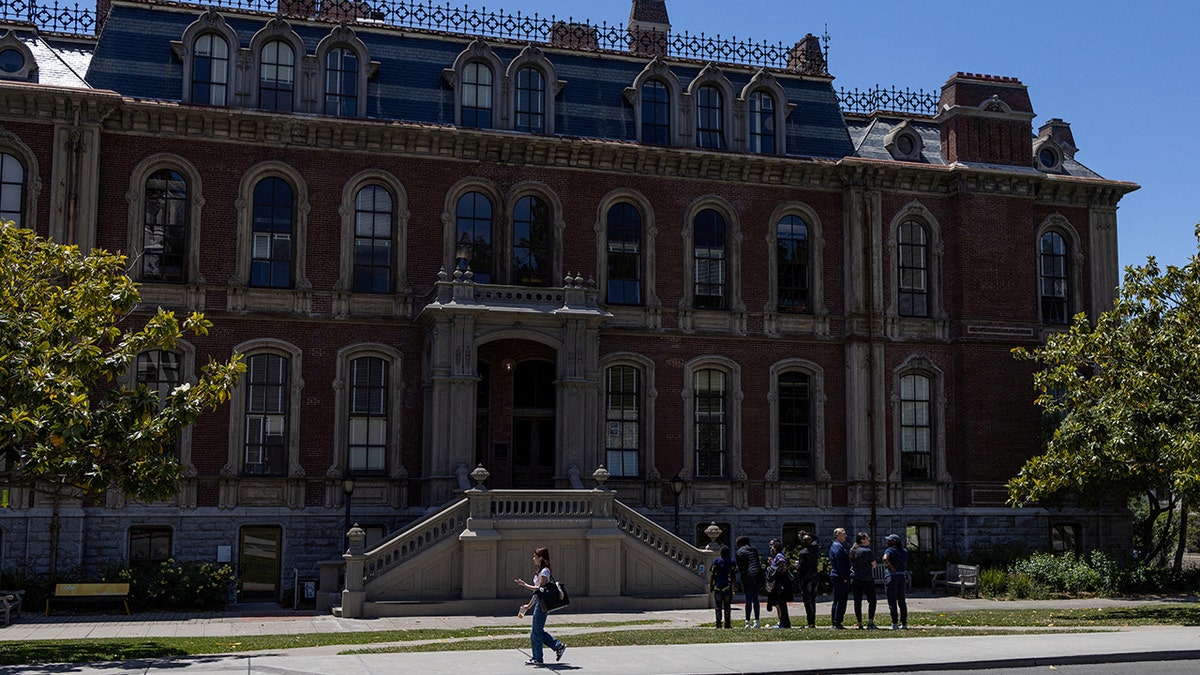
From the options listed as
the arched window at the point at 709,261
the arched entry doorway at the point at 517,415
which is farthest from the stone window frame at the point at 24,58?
the arched window at the point at 709,261

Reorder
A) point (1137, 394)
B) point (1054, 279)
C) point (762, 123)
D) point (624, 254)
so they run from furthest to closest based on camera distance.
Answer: point (1054, 279) → point (762, 123) → point (624, 254) → point (1137, 394)

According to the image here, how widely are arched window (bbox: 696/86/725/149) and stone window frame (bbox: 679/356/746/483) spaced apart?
6029 mm

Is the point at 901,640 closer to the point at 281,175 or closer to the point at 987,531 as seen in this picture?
the point at 987,531

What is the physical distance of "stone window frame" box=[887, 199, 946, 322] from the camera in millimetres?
34812

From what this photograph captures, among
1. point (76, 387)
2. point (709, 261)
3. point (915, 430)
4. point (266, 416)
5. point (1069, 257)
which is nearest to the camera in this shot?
point (76, 387)

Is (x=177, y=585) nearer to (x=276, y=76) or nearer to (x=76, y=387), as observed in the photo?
(x=76, y=387)

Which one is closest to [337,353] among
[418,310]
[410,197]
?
[418,310]

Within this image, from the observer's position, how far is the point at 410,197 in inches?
1251

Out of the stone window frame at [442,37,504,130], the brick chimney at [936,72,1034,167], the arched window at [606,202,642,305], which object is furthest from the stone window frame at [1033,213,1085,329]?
the stone window frame at [442,37,504,130]

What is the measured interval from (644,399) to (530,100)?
8446 mm

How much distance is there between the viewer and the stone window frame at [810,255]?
34.2 meters

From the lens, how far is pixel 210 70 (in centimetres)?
3083

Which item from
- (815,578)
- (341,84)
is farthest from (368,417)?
(815,578)

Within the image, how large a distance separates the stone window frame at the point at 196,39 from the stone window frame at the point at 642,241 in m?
9.74
